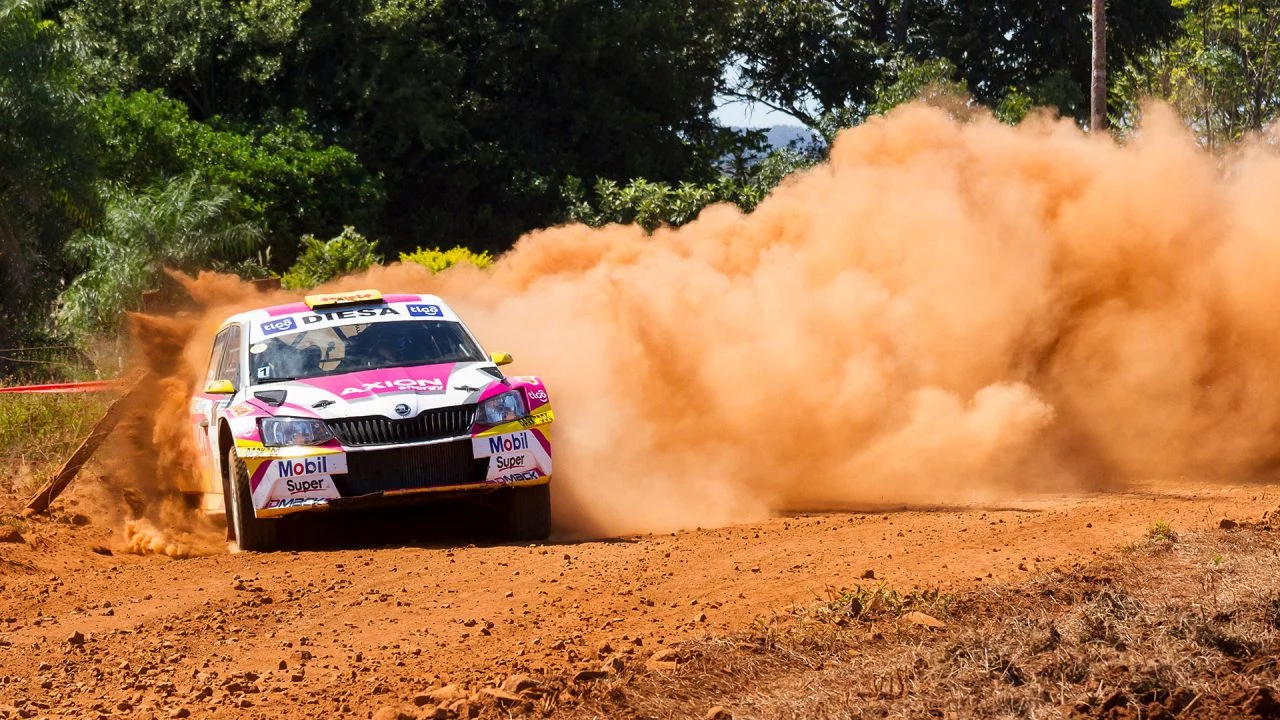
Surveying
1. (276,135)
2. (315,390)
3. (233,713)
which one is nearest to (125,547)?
(315,390)

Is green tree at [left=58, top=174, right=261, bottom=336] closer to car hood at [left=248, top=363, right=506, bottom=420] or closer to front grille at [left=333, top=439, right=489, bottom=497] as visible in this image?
car hood at [left=248, top=363, right=506, bottom=420]

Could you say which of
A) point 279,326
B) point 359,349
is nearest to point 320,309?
point 279,326

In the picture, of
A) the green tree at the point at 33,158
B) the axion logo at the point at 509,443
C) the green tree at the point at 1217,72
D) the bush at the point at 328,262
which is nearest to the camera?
the axion logo at the point at 509,443

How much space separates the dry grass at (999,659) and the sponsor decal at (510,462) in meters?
3.09

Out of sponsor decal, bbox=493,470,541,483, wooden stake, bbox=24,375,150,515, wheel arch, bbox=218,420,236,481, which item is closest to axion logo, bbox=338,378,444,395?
sponsor decal, bbox=493,470,541,483

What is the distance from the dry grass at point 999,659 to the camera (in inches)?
Answer: 218

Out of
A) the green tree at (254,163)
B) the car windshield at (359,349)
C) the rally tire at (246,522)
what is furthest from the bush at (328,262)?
the rally tire at (246,522)

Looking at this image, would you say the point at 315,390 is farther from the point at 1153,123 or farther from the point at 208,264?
the point at 208,264

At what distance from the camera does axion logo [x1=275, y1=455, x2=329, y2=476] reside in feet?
32.5

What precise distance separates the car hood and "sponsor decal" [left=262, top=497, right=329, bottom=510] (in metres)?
0.53

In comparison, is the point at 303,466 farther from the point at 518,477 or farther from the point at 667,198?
the point at 667,198

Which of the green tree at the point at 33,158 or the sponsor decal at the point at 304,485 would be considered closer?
the sponsor decal at the point at 304,485

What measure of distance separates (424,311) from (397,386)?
4.86ft

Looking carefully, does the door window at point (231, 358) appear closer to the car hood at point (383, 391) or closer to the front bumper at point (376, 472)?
the car hood at point (383, 391)
